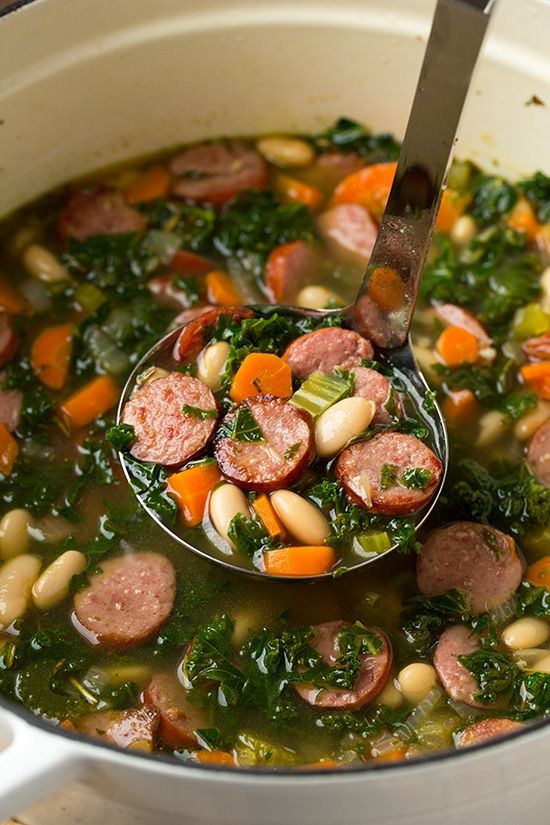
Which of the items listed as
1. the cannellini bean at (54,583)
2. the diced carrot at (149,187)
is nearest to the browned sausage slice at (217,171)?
the diced carrot at (149,187)

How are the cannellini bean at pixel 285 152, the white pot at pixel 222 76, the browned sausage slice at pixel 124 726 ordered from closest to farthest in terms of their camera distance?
the browned sausage slice at pixel 124 726, the white pot at pixel 222 76, the cannellini bean at pixel 285 152

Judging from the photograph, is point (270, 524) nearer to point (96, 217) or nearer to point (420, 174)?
point (420, 174)

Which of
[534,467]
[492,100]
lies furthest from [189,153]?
[534,467]

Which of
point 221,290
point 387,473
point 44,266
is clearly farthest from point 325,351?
point 44,266

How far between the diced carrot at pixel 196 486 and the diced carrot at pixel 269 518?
0.43 feet

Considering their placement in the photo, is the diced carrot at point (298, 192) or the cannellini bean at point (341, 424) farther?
the diced carrot at point (298, 192)

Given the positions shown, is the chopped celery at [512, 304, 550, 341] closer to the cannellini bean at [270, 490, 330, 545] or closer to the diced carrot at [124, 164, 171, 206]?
the cannellini bean at [270, 490, 330, 545]

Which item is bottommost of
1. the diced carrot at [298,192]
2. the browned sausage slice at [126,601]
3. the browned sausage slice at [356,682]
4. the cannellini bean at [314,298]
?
the browned sausage slice at [356,682]

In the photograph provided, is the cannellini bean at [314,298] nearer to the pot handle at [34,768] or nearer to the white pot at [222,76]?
the white pot at [222,76]

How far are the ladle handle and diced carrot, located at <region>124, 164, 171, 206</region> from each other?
0.97m

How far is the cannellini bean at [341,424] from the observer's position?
8.32 ft

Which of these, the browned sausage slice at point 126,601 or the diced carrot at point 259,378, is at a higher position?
the diced carrot at point 259,378

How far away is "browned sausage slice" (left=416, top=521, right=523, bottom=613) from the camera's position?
8.64 feet

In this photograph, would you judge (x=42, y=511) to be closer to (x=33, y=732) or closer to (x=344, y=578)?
(x=344, y=578)
